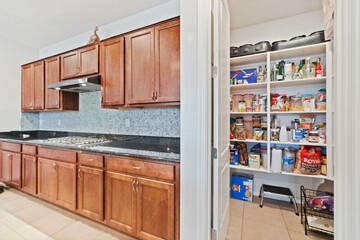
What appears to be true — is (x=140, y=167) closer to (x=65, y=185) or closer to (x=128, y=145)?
(x=128, y=145)

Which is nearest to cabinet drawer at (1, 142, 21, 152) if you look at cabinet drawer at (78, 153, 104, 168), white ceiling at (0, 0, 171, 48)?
cabinet drawer at (78, 153, 104, 168)

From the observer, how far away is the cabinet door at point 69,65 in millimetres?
2479

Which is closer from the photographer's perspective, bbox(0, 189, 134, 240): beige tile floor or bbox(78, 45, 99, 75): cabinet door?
bbox(0, 189, 134, 240): beige tile floor

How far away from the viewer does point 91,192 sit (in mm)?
1822

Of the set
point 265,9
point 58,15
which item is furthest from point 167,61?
point 58,15

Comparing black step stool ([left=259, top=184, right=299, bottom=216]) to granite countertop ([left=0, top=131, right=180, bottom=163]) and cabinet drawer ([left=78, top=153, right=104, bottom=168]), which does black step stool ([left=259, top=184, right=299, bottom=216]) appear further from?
cabinet drawer ([left=78, top=153, right=104, bottom=168])

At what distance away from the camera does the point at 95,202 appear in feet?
5.89

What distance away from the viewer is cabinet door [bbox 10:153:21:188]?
2.60 meters

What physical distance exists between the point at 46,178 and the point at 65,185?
437 mm

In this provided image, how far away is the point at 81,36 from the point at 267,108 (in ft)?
11.0

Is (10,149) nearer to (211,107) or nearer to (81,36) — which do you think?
(81,36)

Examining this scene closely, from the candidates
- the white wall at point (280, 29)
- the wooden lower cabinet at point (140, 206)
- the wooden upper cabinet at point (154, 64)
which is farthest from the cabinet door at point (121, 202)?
the white wall at point (280, 29)

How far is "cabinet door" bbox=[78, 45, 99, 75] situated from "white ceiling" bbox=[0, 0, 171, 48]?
0.54 metres

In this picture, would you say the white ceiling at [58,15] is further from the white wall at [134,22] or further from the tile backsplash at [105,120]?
the tile backsplash at [105,120]
